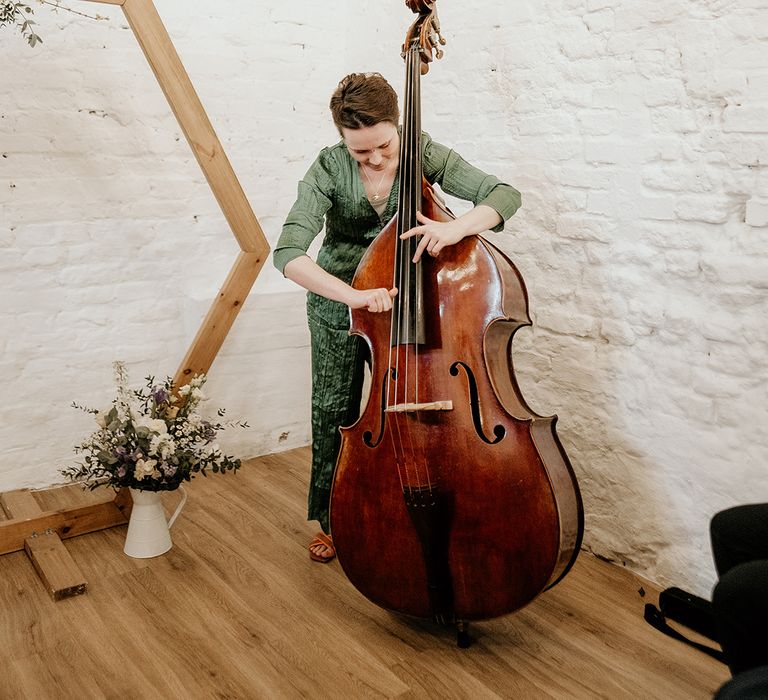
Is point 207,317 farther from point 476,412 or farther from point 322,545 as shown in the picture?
point 476,412

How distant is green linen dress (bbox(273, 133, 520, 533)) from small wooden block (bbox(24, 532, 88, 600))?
726mm

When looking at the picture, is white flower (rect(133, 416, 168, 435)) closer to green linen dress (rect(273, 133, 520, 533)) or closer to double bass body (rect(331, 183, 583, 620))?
green linen dress (rect(273, 133, 520, 533))

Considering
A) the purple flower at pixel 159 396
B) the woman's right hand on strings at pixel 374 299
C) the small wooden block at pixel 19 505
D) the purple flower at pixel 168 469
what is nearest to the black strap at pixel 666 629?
the woman's right hand on strings at pixel 374 299

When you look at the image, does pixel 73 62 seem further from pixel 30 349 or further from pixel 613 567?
pixel 613 567

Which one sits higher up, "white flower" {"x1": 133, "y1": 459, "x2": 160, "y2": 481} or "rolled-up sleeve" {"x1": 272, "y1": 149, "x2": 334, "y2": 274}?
"rolled-up sleeve" {"x1": 272, "y1": 149, "x2": 334, "y2": 274}

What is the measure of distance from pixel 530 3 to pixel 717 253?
3.41 feet

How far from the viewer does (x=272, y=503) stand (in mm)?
3070

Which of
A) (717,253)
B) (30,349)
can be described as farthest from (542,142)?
(30,349)

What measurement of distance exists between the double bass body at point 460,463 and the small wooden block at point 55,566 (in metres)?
0.89

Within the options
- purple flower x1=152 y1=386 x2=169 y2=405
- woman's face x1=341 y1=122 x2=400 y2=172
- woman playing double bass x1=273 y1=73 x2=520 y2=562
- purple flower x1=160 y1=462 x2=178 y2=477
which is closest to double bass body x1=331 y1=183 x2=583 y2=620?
woman playing double bass x1=273 y1=73 x2=520 y2=562

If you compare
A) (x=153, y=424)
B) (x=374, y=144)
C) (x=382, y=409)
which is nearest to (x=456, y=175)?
(x=374, y=144)

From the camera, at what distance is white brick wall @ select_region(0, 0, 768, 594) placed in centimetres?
229

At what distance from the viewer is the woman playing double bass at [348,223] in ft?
7.03

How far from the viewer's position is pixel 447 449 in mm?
2000
